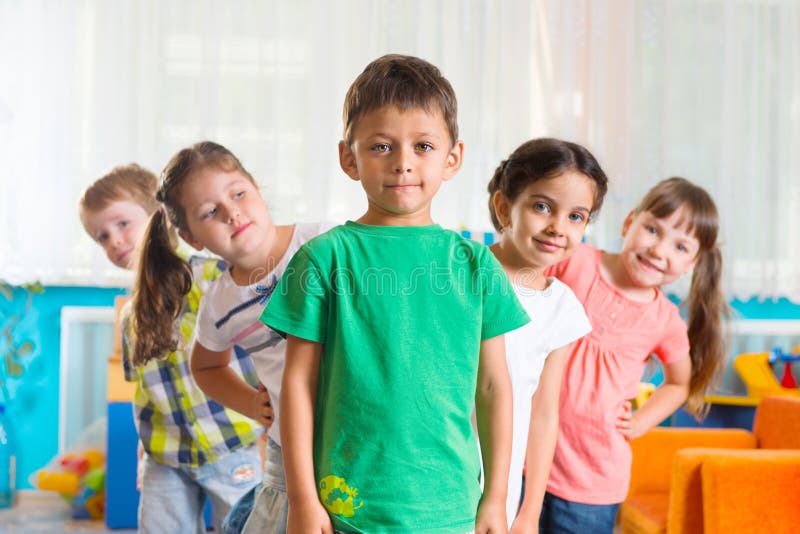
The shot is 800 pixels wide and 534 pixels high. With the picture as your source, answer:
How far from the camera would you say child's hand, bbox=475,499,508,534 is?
1017 mm

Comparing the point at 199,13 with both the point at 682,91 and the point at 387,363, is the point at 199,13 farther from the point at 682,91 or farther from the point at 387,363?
the point at 387,363

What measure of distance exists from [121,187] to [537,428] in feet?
3.74

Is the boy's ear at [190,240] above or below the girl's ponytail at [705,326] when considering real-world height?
above

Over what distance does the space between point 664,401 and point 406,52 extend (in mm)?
2039

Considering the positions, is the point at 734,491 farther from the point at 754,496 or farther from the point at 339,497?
the point at 339,497

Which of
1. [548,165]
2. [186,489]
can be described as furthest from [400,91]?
[186,489]

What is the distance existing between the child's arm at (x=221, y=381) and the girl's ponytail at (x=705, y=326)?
0.93 metres

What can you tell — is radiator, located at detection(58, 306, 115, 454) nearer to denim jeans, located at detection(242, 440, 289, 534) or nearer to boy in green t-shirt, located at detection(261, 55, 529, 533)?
denim jeans, located at detection(242, 440, 289, 534)

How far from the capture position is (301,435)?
38.8 inches

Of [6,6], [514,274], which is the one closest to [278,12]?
[6,6]

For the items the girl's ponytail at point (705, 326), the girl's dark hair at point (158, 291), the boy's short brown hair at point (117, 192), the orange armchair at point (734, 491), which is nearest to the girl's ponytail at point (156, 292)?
the girl's dark hair at point (158, 291)

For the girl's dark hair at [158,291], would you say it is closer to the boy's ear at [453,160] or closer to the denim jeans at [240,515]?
the denim jeans at [240,515]

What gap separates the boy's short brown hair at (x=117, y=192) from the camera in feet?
6.38

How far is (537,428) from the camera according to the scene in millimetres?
1295
